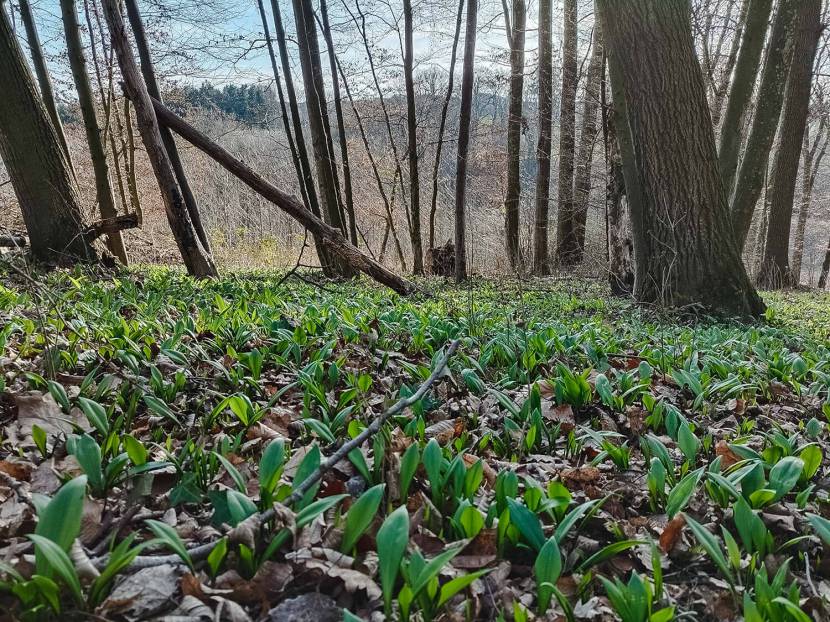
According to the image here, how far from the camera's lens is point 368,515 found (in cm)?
113

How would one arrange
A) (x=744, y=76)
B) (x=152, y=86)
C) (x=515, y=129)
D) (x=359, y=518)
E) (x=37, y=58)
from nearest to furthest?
(x=359, y=518) < (x=152, y=86) < (x=744, y=76) < (x=37, y=58) < (x=515, y=129)

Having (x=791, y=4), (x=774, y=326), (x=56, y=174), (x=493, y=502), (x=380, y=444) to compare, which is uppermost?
(x=791, y=4)

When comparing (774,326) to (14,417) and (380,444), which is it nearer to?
(380,444)

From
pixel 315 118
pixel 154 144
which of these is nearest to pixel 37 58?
pixel 315 118

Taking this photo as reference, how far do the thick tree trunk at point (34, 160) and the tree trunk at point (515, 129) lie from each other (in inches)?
327

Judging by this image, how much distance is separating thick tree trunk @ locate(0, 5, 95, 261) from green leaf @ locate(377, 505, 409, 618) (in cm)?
→ 603

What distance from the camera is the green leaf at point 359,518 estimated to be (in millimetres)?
1120

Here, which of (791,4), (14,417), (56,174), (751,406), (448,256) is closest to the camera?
(14,417)

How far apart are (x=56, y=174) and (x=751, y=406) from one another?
710 cm

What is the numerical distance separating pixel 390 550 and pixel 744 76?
11.0 m

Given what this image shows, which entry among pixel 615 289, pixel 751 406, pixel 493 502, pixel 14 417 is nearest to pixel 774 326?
pixel 615 289

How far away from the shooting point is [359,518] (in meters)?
1.14

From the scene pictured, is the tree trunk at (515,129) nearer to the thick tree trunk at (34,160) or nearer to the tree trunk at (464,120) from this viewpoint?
the tree trunk at (464,120)

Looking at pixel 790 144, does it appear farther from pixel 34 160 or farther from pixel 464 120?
pixel 34 160
